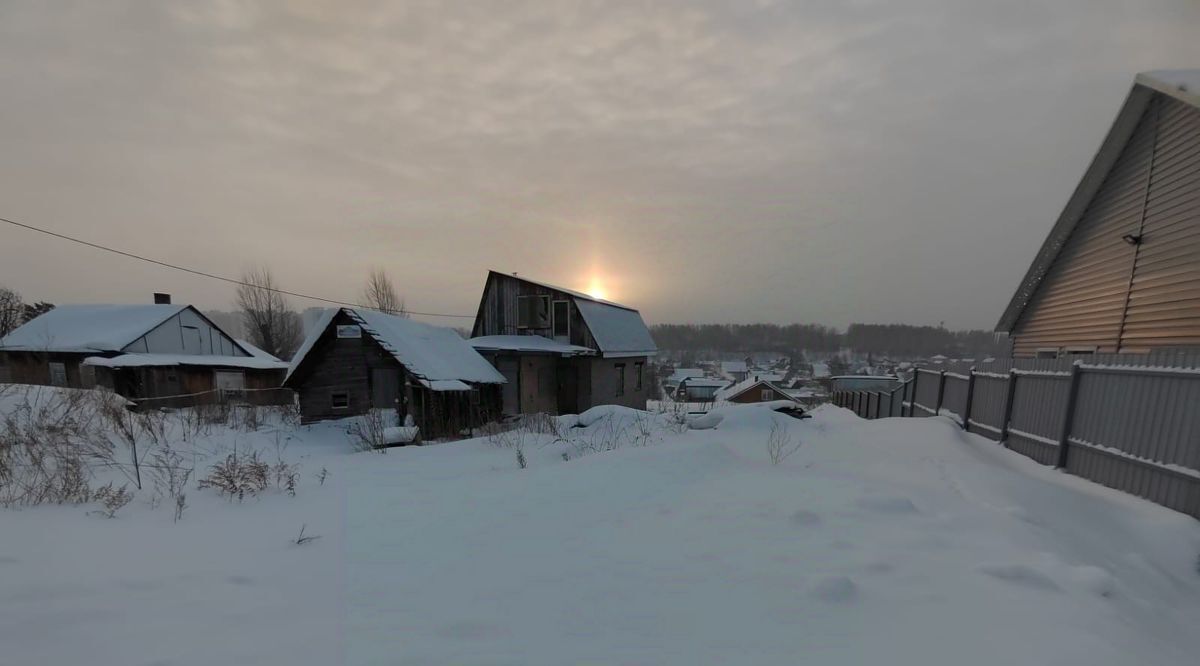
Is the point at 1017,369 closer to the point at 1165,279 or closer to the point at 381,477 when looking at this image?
the point at 1165,279

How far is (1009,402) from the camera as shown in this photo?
26.3 feet

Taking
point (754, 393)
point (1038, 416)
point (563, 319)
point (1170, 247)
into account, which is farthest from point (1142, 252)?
point (754, 393)

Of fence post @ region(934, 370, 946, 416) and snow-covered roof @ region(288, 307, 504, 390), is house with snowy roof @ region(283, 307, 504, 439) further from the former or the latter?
fence post @ region(934, 370, 946, 416)

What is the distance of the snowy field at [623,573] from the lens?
2.28 meters

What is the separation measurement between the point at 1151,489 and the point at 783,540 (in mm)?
5392

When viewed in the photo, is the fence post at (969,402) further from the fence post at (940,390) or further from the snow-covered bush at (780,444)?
the snow-covered bush at (780,444)

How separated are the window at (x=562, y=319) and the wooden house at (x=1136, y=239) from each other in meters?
15.4

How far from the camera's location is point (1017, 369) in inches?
308

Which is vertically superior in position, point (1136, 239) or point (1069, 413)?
point (1136, 239)

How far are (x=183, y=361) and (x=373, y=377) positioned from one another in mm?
16779

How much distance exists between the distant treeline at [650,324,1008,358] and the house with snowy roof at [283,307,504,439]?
10244 cm

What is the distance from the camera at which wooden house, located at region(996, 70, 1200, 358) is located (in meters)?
7.92

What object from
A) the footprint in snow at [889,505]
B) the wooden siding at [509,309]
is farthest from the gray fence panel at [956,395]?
the wooden siding at [509,309]

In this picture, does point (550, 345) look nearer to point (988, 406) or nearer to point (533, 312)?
point (533, 312)
